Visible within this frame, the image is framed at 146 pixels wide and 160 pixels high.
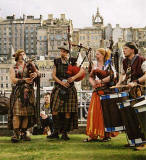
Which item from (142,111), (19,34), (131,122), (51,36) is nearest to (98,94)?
(131,122)

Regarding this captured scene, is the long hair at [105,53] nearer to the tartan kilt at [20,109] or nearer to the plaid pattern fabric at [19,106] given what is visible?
the plaid pattern fabric at [19,106]

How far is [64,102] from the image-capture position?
625cm

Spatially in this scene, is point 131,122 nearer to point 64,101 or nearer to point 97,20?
point 64,101

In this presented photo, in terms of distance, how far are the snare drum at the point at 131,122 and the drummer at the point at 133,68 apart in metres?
0.18

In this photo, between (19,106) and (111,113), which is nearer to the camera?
(111,113)

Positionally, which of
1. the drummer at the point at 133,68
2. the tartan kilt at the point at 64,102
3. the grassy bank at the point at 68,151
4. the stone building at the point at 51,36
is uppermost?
the stone building at the point at 51,36

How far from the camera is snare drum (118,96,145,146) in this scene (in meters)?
4.68

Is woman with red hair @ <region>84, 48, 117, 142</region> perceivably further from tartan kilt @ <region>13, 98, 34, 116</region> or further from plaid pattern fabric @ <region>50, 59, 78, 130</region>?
tartan kilt @ <region>13, 98, 34, 116</region>

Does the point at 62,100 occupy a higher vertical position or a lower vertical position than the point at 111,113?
higher

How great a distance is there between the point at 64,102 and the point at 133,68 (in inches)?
58.3

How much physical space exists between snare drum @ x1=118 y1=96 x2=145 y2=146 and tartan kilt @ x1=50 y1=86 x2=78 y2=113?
160cm

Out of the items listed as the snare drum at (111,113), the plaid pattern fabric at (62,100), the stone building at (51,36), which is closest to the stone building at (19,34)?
the stone building at (51,36)

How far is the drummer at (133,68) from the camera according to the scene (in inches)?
199

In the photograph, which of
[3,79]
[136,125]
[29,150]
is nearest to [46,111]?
[29,150]
